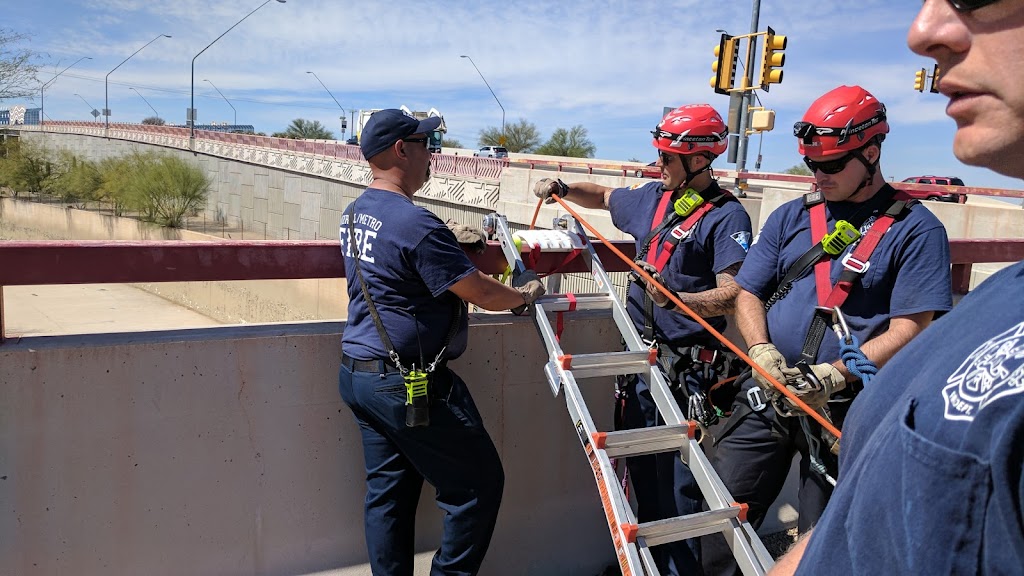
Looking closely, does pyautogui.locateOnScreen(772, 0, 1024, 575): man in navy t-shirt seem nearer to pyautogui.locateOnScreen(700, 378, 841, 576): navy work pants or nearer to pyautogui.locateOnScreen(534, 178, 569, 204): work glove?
pyautogui.locateOnScreen(700, 378, 841, 576): navy work pants

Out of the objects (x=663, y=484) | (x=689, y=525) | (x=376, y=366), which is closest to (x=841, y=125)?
(x=689, y=525)

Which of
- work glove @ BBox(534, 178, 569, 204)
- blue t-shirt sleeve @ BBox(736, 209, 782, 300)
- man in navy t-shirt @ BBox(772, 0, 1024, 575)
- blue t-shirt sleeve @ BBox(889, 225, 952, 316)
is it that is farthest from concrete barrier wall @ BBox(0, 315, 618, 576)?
man in navy t-shirt @ BBox(772, 0, 1024, 575)

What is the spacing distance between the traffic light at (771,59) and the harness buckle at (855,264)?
11.6m

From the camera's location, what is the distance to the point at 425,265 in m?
2.90

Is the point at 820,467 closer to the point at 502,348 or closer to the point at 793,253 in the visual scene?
the point at 793,253

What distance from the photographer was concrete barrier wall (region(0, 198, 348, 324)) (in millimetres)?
24641

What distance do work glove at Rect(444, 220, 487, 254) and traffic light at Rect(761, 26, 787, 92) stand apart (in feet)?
38.6

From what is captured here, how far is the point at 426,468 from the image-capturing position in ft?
10.1

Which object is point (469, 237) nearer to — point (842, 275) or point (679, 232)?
point (679, 232)

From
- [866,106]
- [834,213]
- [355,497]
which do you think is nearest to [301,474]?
[355,497]

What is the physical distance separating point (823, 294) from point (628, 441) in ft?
3.61

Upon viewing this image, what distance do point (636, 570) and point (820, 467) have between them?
1.12 meters

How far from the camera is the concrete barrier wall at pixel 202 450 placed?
9.47ft

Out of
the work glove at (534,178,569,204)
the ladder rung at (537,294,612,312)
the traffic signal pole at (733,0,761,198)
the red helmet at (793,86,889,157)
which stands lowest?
the ladder rung at (537,294,612,312)
